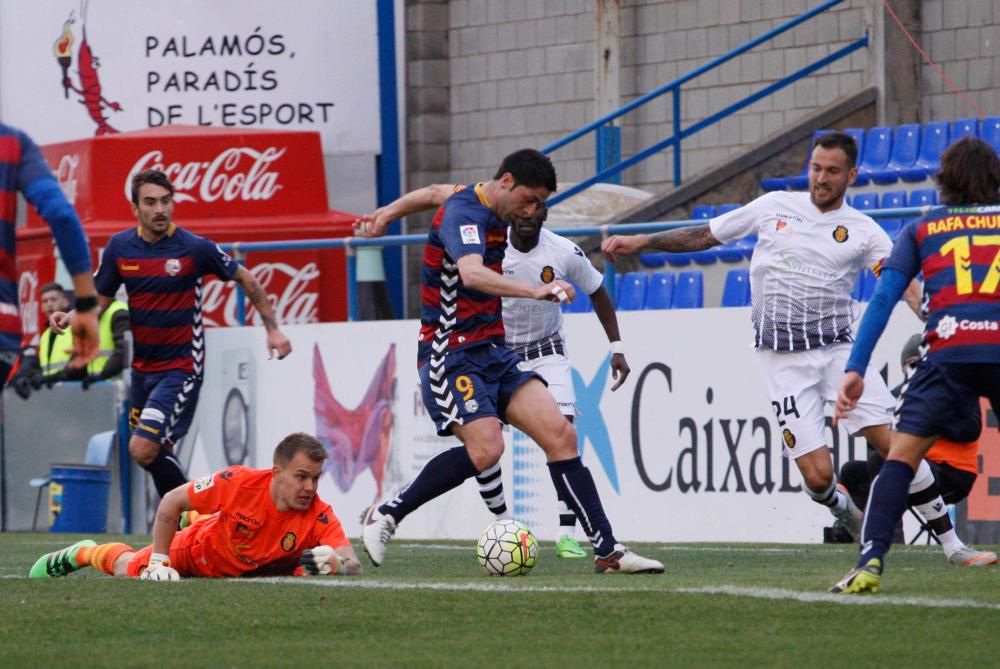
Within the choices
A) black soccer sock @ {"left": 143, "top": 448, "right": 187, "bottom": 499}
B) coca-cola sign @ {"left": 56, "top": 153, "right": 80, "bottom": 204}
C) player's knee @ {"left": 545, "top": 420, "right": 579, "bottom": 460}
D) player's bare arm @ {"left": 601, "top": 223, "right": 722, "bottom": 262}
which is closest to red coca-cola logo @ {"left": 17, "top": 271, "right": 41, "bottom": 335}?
coca-cola sign @ {"left": 56, "top": 153, "right": 80, "bottom": 204}

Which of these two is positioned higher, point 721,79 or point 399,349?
point 721,79

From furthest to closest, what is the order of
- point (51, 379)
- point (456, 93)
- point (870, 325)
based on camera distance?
point (456, 93)
point (51, 379)
point (870, 325)

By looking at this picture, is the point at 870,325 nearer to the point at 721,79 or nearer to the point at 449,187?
the point at 449,187

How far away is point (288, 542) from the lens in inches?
346

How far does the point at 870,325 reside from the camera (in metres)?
7.21

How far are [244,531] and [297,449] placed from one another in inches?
20.3

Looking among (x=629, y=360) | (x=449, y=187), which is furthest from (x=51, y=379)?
(x=449, y=187)

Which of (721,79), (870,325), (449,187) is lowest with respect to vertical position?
(870,325)

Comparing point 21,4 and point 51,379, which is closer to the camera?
point 51,379

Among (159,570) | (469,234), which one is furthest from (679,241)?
(159,570)

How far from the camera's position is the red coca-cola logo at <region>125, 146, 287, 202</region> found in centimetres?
2200

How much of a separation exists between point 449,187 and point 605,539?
1.92 metres

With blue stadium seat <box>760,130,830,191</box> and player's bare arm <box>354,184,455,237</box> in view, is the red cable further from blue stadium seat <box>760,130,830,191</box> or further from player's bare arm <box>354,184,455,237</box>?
player's bare arm <box>354,184,455,237</box>

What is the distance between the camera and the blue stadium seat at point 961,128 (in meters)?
16.6
